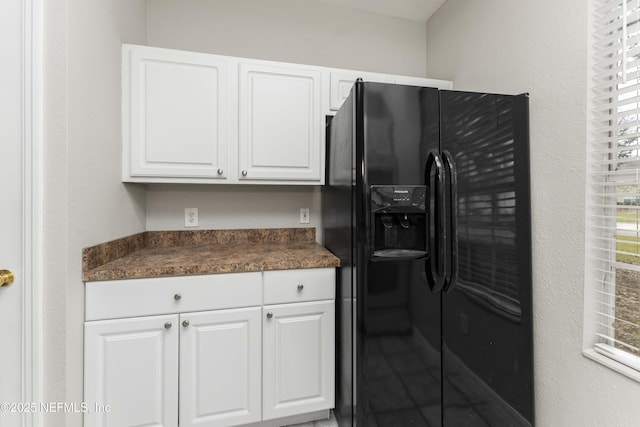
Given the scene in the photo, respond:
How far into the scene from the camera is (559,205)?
1.36 m

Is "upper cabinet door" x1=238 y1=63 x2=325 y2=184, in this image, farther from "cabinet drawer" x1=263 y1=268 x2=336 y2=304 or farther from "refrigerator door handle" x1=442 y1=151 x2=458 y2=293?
"refrigerator door handle" x1=442 y1=151 x2=458 y2=293

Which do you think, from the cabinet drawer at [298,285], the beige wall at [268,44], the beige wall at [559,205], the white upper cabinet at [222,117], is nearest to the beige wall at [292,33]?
the beige wall at [268,44]

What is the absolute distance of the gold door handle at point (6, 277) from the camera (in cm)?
103

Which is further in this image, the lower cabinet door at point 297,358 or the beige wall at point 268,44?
the beige wall at point 268,44

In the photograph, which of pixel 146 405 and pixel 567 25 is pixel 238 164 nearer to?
pixel 146 405

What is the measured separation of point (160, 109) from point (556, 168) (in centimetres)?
208

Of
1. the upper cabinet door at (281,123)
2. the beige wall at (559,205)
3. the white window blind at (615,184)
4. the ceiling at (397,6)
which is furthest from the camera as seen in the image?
the ceiling at (397,6)

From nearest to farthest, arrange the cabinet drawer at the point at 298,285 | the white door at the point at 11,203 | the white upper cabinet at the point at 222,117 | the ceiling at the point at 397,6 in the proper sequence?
the white door at the point at 11,203 < the cabinet drawer at the point at 298,285 < the white upper cabinet at the point at 222,117 < the ceiling at the point at 397,6

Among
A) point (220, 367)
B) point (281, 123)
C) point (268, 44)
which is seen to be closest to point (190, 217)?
point (281, 123)

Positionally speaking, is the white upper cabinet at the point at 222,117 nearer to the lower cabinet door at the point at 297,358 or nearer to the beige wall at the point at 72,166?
the beige wall at the point at 72,166

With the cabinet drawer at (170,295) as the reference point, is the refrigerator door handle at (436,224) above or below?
above

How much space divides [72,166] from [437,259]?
5.15ft

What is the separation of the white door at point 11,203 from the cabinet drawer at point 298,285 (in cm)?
95

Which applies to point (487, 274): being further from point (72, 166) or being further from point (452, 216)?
point (72, 166)
